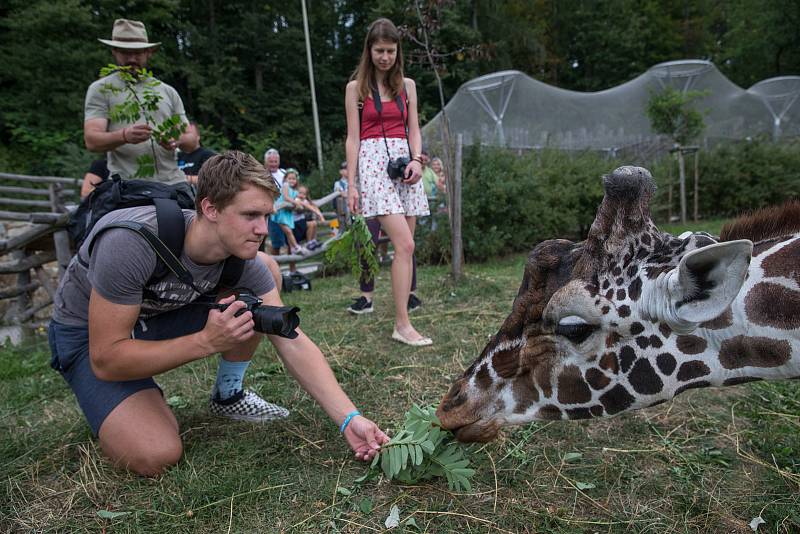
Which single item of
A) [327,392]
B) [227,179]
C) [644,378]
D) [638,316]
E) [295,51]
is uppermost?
[295,51]

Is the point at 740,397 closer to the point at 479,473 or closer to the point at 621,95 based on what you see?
the point at 479,473

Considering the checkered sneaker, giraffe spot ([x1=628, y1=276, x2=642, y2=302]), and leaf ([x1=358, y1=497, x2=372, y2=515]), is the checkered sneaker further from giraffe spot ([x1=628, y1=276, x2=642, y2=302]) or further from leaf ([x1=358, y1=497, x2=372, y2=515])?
giraffe spot ([x1=628, y1=276, x2=642, y2=302])

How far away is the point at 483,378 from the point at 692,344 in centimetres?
80

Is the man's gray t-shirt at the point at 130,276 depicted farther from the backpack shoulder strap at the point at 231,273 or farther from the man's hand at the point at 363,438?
the man's hand at the point at 363,438

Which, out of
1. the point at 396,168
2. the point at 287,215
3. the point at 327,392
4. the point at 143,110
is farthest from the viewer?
the point at 287,215

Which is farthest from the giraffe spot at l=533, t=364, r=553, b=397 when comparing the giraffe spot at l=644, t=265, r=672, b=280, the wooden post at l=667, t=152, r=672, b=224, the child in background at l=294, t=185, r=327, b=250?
the wooden post at l=667, t=152, r=672, b=224

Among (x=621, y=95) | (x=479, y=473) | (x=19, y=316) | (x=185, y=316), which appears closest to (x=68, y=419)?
(x=185, y=316)

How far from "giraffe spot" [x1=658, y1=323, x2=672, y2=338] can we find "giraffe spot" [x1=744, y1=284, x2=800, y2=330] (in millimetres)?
252

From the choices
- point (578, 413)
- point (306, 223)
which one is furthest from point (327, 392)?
point (306, 223)

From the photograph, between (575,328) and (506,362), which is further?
(506,362)

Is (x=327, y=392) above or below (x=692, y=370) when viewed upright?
below

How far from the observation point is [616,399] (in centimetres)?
196

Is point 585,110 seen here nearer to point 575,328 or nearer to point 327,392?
point 327,392

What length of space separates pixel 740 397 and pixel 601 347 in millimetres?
2218
